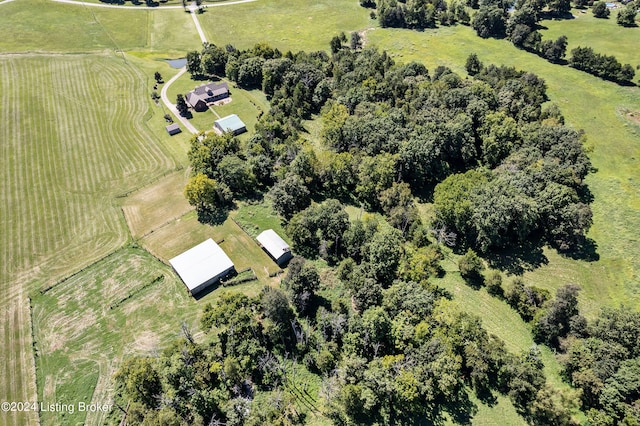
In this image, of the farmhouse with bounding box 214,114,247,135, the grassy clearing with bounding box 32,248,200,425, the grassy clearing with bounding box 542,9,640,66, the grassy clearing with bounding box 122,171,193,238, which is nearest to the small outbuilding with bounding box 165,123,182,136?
the farmhouse with bounding box 214,114,247,135

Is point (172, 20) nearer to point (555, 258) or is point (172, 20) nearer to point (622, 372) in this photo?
point (555, 258)

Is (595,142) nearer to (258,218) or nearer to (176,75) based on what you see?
(258,218)

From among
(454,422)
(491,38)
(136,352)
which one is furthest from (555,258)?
(491,38)

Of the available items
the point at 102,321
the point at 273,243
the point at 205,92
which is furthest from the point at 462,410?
the point at 205,92

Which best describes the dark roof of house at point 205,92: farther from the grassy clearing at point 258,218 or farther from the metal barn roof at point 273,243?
the metal barn roof at point 273,243

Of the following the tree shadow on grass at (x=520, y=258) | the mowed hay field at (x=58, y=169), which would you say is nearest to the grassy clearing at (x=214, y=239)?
→ the mowed hay field at (x=58, y=169)

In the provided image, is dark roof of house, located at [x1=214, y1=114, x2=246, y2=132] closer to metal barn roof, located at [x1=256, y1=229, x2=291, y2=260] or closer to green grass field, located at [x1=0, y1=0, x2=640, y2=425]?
green grass field, located at [x1=0, y1=0, x2=640, y2=425]
